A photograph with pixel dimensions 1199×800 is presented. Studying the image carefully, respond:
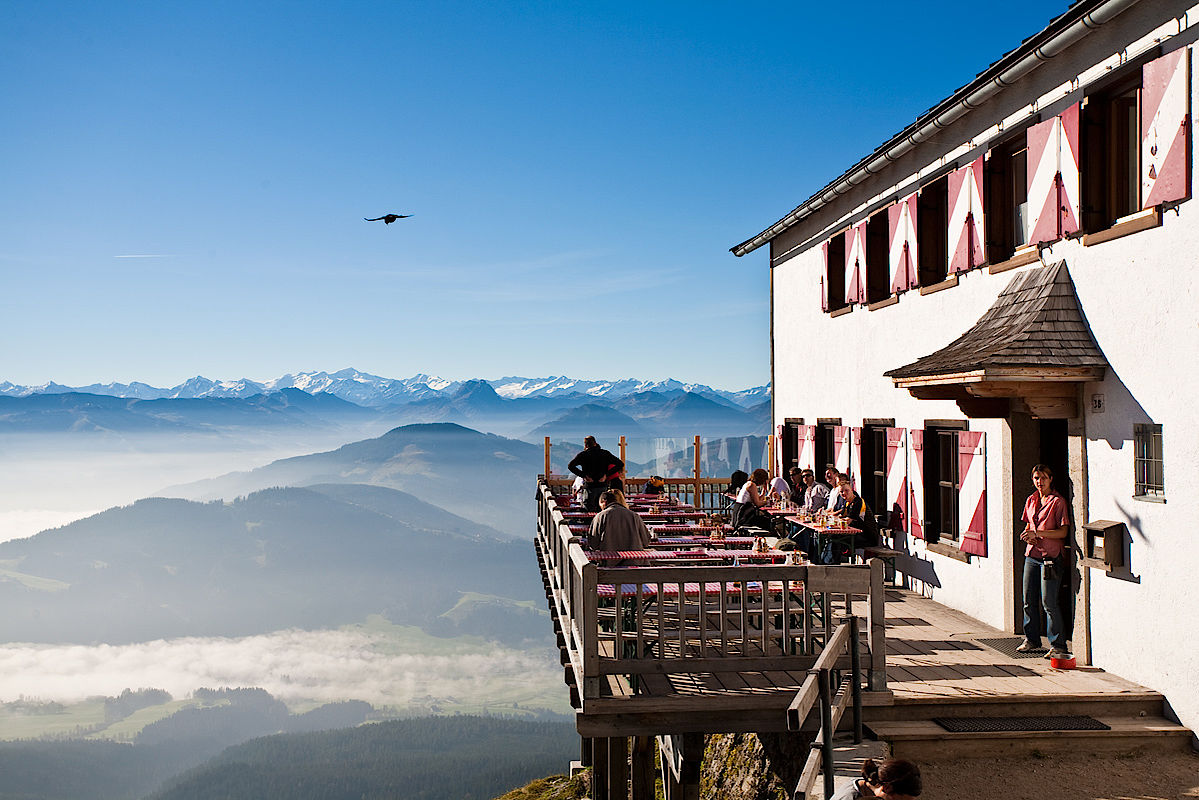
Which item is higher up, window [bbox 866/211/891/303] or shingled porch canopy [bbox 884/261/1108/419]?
window [bbox 866/211/891/303]

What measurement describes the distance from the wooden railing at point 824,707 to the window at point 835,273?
10.1 m

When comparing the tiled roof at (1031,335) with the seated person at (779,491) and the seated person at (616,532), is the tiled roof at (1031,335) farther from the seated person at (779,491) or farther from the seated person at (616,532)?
the seated person at (779,491)

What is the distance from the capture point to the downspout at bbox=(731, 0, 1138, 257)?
28.3 feet

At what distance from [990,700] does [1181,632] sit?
1.63 m

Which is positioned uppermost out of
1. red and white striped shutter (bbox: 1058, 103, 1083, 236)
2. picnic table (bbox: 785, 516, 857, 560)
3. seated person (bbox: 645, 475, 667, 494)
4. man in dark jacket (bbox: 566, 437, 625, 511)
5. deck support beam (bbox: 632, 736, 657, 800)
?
red and white striped shutter (bbox: 1058, 103, 1083, 236)

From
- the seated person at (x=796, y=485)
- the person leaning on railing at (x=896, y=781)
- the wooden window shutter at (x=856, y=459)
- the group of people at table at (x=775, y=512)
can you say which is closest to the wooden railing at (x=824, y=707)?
the person leaning on railing at (x=896, y=781)

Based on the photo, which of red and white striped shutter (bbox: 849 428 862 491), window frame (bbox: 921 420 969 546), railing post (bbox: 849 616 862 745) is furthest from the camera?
red and white striped shutter (bbox: 849 428 862 491)

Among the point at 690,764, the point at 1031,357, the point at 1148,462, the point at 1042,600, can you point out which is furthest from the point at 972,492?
the point at 690,764

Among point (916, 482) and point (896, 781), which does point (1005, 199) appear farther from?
point (896, 781)

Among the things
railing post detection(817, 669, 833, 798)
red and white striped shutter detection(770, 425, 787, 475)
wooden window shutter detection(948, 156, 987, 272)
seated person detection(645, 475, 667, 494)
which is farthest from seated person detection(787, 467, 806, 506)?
railing post detection(817, 669, 833, 798)

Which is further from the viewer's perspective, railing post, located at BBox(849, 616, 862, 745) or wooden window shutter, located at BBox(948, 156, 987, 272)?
wooden window shutter, located at BBox(948, 156, 987, 272)

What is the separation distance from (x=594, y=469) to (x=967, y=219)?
24.7 ft

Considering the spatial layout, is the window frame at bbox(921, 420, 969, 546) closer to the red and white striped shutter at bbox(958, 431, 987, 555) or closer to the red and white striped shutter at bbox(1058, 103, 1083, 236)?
the red and white striped shutter at bbox(958, 431, 987, 555)

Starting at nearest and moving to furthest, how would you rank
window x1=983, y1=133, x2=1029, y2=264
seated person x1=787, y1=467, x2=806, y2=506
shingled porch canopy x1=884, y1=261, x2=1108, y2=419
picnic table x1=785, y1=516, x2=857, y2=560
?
shingled porch canopy x1=884, y1=261, x2=1108, y2=419, window x1=983, y1=133, x2=1029, y2=264, picnic table x1=785, y1=516, x2=857, y2=560, seated person x1=787, y1=467, x2=806, y2=506
